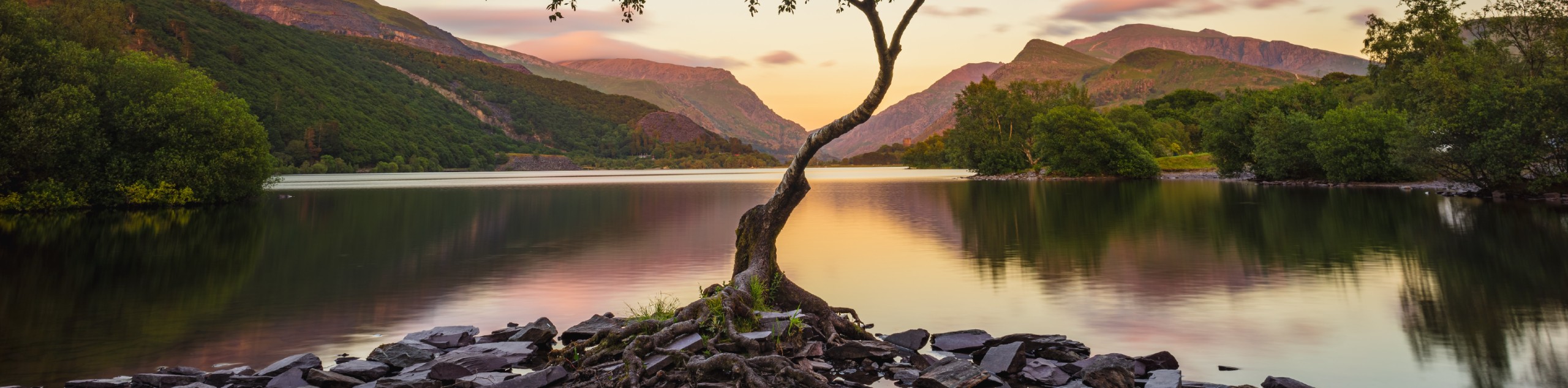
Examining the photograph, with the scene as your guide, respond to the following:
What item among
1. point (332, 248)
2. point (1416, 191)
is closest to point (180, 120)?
point (332, 248)

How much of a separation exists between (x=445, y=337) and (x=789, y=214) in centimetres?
478

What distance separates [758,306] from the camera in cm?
1100

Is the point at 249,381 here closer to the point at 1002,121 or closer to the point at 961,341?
the point at 961,341

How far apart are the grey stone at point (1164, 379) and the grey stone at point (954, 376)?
1505 mm

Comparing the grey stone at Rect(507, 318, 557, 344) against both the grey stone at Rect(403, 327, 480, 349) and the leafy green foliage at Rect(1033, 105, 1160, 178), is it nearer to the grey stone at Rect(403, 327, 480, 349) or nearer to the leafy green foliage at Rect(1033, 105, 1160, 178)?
the grey stone at Rect(403, 327, 480, 349)

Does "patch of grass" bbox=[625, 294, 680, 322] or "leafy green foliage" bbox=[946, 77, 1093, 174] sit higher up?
"leafy green foliage" bbox=[946, 77, 1093, 174]

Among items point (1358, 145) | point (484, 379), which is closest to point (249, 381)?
point (484, 379)

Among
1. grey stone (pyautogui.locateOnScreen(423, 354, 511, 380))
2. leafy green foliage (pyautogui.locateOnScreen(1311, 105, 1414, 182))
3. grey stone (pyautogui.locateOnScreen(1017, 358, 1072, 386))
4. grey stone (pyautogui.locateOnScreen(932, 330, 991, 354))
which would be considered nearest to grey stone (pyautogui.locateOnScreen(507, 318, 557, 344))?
grey stone (pyautogui.locateOnScreen(423, 354, 511, 380))

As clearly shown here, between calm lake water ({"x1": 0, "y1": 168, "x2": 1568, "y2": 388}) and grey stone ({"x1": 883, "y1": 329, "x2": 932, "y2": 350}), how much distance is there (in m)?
1.18

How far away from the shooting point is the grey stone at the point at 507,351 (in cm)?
944

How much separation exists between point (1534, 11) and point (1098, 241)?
160 ft

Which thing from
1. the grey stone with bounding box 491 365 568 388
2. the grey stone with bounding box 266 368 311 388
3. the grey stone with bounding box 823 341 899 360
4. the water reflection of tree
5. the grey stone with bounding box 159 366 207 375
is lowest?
the water reflection of tree

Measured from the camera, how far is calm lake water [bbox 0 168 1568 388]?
33.5 feet

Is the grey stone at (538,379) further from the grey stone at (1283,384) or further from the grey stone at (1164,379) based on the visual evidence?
the grey stone at (1283,384)
